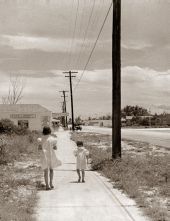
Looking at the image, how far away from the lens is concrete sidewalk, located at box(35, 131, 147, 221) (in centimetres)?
788

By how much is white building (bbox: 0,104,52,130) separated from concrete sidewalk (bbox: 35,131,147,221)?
61.3 meters

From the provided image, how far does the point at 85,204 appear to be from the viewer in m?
8.93

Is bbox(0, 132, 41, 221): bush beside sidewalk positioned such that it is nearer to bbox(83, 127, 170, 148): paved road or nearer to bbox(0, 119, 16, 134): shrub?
bbox(83, 127, 170, 148): paved road

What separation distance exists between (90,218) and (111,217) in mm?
360

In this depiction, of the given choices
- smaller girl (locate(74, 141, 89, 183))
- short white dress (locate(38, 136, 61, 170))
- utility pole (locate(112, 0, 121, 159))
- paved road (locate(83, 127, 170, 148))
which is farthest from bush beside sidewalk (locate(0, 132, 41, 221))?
paved road (locate(83, 127, 170, 148))

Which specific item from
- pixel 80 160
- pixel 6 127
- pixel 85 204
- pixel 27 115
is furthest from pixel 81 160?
pixel 27 115

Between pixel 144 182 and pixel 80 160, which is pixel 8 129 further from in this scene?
pixel 144 182

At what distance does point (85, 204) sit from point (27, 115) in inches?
2560

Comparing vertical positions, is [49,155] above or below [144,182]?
above

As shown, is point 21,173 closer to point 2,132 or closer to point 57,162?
point 57,162

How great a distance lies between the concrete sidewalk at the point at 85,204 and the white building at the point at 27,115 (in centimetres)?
6127

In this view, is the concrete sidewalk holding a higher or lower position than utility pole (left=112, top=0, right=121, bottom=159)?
lower

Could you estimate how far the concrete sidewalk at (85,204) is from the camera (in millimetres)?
7883

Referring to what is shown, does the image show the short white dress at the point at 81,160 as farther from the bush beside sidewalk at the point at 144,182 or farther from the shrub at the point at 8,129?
the shrub at the point at 8,129
